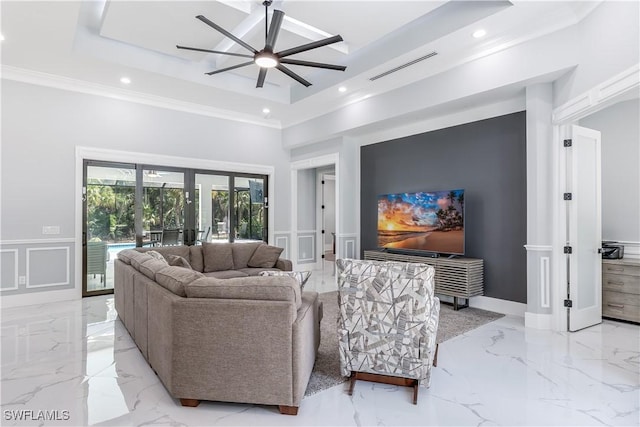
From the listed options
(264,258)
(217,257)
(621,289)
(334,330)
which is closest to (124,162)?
(217,257)

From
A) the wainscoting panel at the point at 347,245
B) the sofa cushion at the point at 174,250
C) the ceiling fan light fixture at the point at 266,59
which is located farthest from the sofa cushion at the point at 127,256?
the wainscoting panel at the point at 347,245

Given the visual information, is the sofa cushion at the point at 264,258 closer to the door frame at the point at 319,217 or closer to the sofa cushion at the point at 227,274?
the sofa cushion at the point at 227,274

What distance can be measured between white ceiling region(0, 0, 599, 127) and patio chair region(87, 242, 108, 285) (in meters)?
2.49

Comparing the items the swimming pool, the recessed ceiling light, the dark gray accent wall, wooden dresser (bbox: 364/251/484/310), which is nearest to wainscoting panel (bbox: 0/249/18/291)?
the swimming pool

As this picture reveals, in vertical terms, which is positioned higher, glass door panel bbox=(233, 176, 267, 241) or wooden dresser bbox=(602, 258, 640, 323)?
glass door panel bbox=(233, 176, 267, 241)

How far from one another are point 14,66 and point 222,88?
2704 millimetres

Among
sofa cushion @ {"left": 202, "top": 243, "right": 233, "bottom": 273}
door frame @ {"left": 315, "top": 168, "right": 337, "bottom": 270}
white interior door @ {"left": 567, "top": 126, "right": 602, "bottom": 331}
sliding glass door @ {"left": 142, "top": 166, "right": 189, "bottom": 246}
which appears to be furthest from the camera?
door frame @ {"left": 315, "top": 168, "right": 337, "bottom": 270}

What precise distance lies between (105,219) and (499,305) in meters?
5.99

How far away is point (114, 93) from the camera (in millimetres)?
5688

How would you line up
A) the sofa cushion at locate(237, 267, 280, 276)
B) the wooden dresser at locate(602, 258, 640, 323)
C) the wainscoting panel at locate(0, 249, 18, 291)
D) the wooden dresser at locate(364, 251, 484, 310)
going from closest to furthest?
the wooden dresser at locate(602, 258, 640, 323) < the wooden dresser at locate(364, 251, 484, 310) < the wainscoting panel at locate(0, 249, 18, 291) < the sofa cushion at locate(237, 267, 280, 276)

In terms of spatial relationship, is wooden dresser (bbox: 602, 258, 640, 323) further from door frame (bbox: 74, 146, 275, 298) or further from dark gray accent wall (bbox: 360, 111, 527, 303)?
door frame (bbox: 74, 146, 275, 298)

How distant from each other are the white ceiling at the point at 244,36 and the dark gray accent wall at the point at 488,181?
1026 mm

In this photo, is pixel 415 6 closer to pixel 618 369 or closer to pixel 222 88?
pixel 222 88

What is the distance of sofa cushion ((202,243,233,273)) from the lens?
5.34 metres
